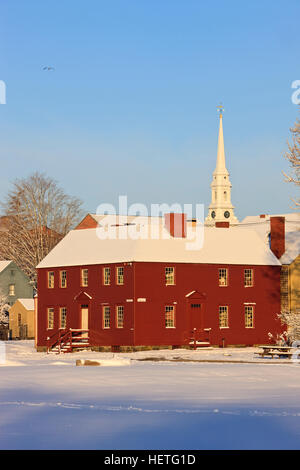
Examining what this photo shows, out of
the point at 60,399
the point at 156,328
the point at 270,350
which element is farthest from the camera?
the point at 156,328

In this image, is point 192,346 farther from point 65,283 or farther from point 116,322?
point 65,283

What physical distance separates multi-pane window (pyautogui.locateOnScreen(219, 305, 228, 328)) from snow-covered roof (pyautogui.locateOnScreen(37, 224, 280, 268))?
308 cm

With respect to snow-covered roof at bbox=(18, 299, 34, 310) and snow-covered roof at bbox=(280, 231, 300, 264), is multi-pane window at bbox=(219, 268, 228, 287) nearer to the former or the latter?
snow-covered roof at bbox=(280, 231, 300, 264)

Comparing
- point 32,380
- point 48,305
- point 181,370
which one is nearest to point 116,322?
point 48,305

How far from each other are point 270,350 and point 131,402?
1010 inches

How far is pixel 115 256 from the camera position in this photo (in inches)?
2485

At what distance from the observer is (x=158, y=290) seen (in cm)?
6184

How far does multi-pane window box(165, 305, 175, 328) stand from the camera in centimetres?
6188

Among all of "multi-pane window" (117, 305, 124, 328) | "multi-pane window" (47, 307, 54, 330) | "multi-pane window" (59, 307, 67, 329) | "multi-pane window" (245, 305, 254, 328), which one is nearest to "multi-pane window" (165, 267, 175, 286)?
"multi-pane window" (117, 305, 124, 328)

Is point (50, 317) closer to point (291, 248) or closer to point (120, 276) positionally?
point (120, 276)

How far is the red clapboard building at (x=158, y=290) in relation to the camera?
Answer: 61469mm

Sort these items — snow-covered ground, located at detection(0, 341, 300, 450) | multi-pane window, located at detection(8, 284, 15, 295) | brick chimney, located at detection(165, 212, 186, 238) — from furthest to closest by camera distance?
multi-pane window, located at detection(8, 284, 15, 295)
brick chimney, located at detection(165, 212, 186, 238)
snow-covered ground, located at detection(0, 341, 300, 450)

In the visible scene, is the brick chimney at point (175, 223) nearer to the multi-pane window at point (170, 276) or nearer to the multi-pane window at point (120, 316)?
the multi-pane window at point (170, 276)

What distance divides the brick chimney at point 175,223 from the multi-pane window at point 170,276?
3.84m
